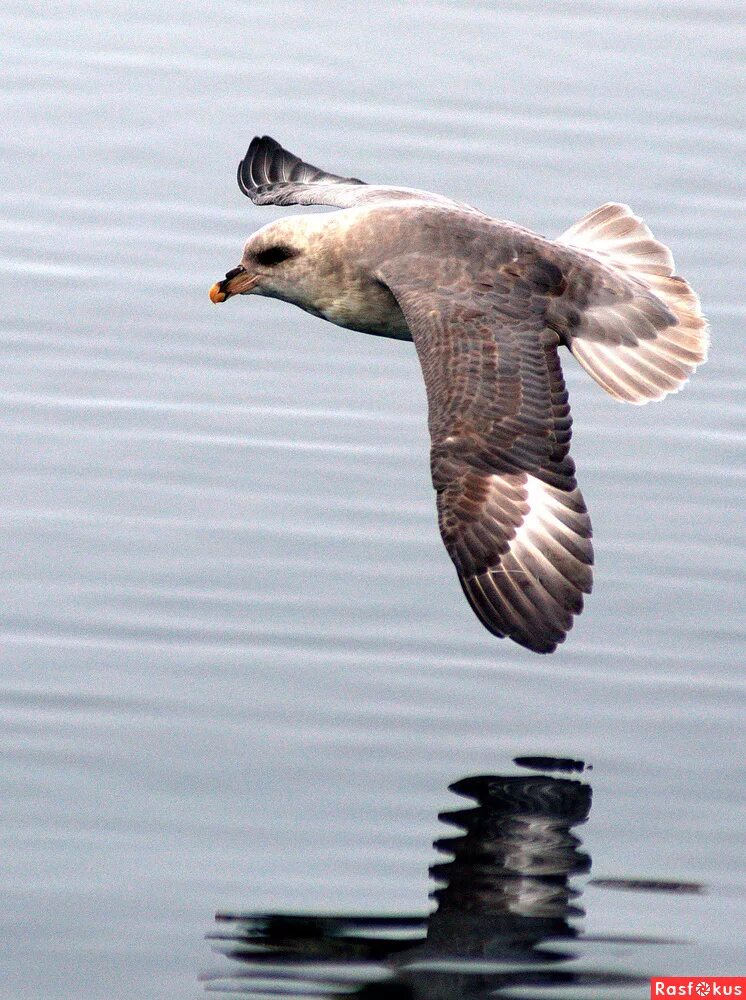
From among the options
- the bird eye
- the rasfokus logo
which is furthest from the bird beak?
the rasfokus logo

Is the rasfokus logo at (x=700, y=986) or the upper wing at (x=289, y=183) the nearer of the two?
the rasfokus logo at (x=700, y=986)

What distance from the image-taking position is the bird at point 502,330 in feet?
24.4

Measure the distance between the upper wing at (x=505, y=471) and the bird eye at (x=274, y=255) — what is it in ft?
3.64

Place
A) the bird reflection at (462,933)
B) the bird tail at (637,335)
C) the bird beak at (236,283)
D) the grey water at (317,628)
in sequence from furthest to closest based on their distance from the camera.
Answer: the bird beak at (236,283), the bird tail at (637,335), the grey water at (317,628), the bird reflection at (462,933)

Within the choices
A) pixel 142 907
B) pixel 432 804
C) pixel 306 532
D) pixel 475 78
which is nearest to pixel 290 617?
pixel 306 532

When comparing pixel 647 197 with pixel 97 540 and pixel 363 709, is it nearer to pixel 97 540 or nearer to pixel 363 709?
pixel 97 540

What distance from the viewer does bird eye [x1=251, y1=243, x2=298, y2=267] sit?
8.93 metres

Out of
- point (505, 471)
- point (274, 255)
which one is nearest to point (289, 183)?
point (274, 255)

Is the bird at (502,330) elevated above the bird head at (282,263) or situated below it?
below

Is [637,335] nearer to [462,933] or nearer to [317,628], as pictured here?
[317,628]

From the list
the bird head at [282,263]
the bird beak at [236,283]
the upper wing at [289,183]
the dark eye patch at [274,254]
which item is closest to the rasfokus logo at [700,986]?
the bird head at [282,263]

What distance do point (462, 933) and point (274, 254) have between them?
374 cm

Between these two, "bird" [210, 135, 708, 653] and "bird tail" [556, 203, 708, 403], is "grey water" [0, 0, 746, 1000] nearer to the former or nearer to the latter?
"bird" [210, 135, 708, 653]

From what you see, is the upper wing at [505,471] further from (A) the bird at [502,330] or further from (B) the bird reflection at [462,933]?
(B) the bird reflection at [462,933]
